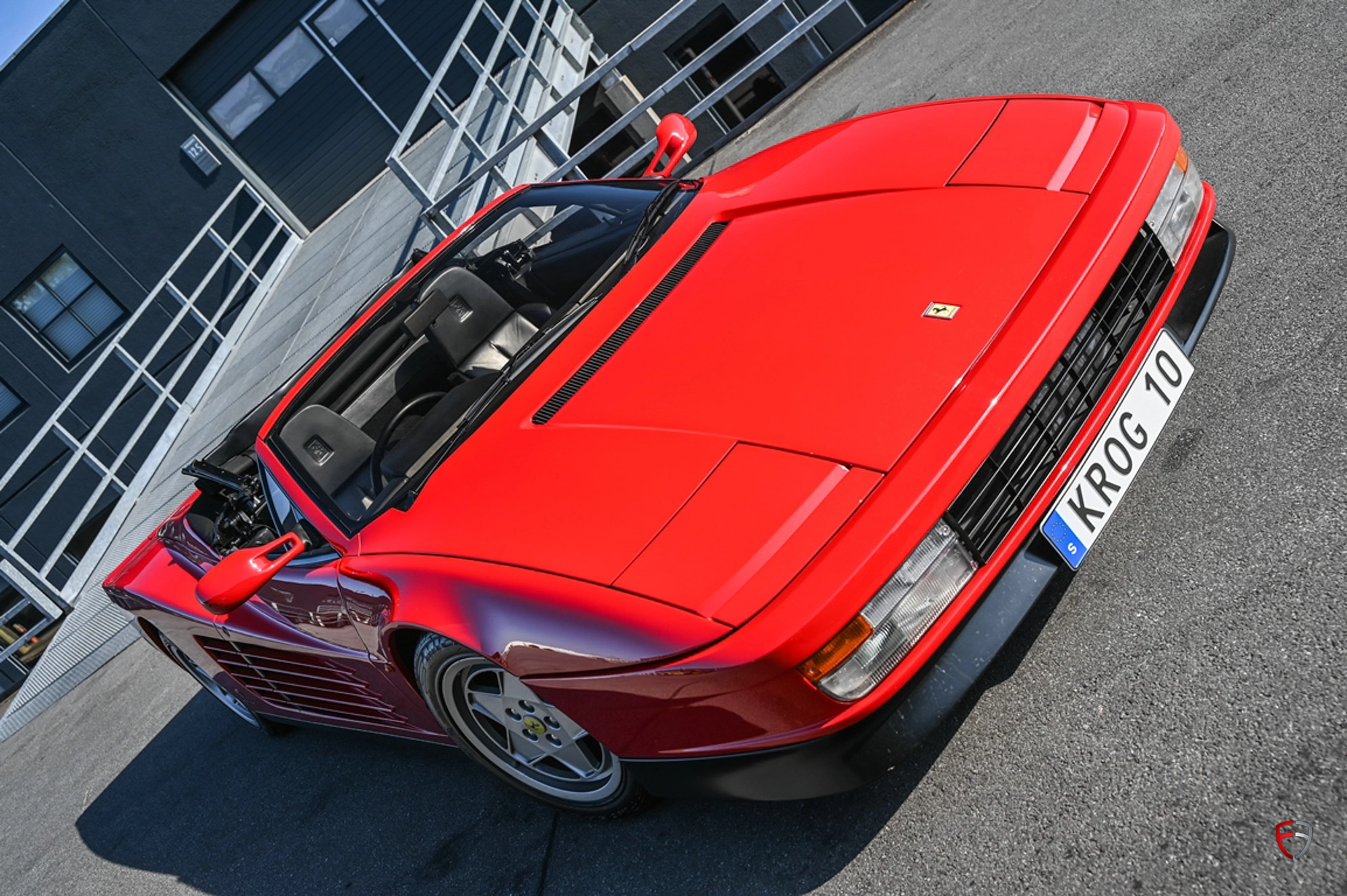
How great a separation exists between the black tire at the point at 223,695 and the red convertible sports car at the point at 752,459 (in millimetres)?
820

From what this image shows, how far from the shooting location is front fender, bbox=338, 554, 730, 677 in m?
2.04

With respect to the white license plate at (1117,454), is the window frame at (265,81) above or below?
above

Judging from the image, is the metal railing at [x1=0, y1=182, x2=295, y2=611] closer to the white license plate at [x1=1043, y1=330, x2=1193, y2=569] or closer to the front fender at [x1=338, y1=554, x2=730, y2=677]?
the front fender at [x1=338, y1=554, x2=730, y2=677]

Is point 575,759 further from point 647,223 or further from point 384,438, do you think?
point 647,223

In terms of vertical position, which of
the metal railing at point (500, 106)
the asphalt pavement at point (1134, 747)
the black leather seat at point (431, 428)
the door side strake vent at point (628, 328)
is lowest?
the asphalt pavement at point (1134, 747)

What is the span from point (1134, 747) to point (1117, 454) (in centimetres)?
64

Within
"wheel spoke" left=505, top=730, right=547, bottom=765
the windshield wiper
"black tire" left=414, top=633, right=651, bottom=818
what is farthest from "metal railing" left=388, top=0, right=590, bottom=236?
"wheel spoke" left=505, top=730, right=547, bottom=765

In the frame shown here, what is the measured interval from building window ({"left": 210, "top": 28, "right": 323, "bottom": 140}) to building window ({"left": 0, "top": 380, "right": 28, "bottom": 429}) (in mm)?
6056

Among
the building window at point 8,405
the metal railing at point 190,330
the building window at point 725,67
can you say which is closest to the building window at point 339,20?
the metal railing at point 190,330

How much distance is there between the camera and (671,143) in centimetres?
406

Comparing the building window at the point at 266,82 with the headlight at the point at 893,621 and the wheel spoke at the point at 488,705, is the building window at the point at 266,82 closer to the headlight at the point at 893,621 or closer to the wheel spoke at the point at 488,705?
the wheel spoke at the point at 488,705

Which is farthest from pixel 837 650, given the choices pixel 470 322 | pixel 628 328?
pixel 470 322

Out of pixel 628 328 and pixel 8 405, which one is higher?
pixel 8 405

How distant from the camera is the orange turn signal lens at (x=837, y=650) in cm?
195
